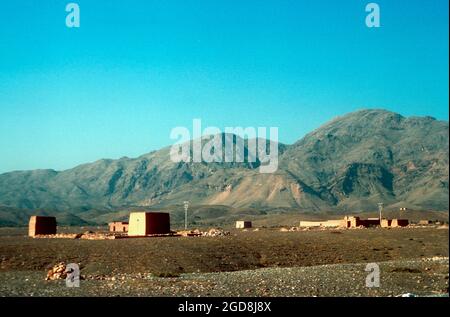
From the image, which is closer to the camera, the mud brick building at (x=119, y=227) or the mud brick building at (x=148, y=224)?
the mud brick building at (x=148, y=224)

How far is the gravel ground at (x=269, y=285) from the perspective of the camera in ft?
74.0

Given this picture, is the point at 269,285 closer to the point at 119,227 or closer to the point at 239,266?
the point at 239,266

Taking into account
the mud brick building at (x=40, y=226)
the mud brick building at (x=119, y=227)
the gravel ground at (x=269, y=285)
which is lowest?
the mud brick building at (x=119, y=227)

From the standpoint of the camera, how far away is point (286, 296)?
21.5 metres

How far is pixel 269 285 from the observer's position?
25078 millimetres

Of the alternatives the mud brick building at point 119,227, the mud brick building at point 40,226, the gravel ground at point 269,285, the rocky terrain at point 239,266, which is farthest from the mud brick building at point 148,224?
the gravel ground at point 269,285

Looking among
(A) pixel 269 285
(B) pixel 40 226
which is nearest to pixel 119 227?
(B) pixel 40 226

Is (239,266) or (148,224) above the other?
(148,224)

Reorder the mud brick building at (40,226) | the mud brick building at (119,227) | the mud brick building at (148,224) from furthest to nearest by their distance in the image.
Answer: the mud brick building at (119,227)
the mud brick building at (40,226)
the mud brick building at (148,224)

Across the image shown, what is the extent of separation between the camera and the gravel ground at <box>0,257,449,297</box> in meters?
22.5

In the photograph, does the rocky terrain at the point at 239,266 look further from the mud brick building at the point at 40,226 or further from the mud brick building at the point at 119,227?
the mud brick building at the point at 119,227
